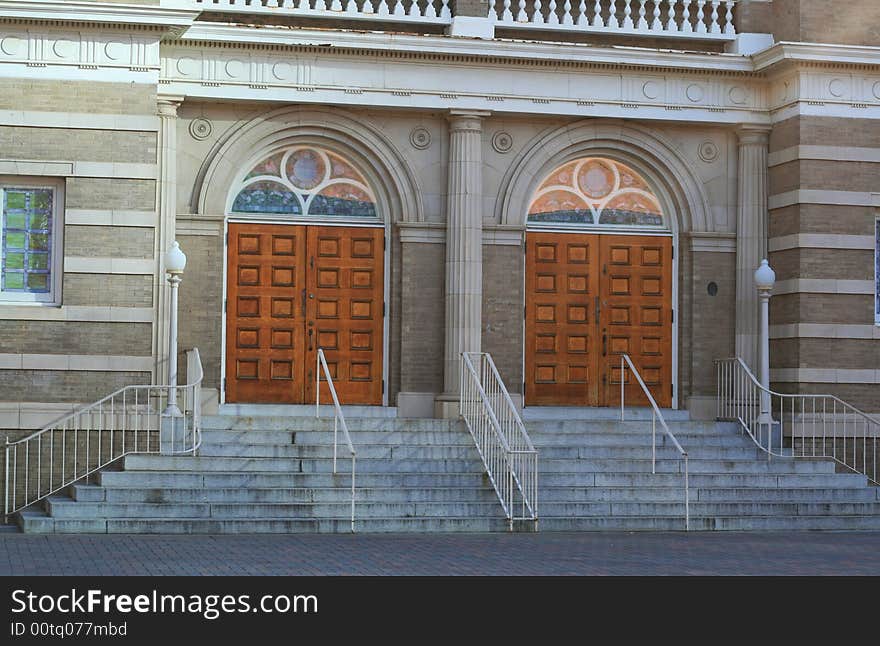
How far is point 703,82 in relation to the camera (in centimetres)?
2222

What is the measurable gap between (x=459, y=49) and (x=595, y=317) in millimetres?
4198

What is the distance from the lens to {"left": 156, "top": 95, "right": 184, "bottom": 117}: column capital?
20750 millimetres

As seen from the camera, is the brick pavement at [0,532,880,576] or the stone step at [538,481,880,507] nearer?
the brick pavement at [0,532,880,576]

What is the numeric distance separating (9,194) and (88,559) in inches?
270

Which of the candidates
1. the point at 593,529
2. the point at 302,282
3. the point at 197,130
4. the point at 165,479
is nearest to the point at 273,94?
the point at 197,130

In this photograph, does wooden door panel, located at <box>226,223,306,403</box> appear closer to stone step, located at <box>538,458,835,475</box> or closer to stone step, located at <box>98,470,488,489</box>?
stone step, located at <box>98,470,488,489</box>

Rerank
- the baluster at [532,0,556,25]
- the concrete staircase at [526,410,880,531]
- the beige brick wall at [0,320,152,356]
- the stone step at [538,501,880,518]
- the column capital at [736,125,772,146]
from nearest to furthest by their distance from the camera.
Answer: the stone step at [538,501,880,518], the concrete staircase at [526,410,880,531], the beige brick wall at [0,320,152,356], the baluster at [532,0,556,25], the column capital at [736,125,772,146]

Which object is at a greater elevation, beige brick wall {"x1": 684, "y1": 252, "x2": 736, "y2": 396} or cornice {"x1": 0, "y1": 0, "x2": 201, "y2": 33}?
cornice {"x1": 0, "y1": 0, "x2": 201, "y2": 33}

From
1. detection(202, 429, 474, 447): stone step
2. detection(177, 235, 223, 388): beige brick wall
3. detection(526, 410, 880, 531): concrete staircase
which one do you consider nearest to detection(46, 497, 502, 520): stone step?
detection(526, 410, 880, 531): concrete staircase

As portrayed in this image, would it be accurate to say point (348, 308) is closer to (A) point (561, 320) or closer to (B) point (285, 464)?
(A) point (561, 320)

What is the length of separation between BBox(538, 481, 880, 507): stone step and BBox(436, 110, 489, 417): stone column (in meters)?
2.73

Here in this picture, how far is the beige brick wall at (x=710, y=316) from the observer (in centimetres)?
2238

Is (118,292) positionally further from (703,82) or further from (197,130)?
(703,82)

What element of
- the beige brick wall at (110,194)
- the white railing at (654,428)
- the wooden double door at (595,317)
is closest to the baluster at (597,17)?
the wooden double door at (595,317)
